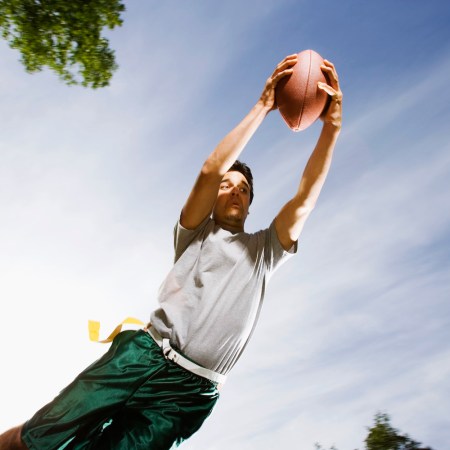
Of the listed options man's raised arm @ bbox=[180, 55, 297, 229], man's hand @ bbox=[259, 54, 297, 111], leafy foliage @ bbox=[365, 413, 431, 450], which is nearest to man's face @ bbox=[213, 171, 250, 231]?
man's raised arm @ bbox=[180, 55, 297, 229]

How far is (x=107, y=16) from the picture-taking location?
6.93 m

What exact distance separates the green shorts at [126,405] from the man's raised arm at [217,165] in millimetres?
746

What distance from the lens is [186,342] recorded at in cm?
264

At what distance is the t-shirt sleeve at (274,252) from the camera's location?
9.77 ft

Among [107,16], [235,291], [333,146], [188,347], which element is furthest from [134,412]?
[107,16]

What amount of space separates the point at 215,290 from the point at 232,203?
2.20ft

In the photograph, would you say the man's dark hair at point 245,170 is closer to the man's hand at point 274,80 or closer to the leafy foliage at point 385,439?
the man's hand at point 274,80

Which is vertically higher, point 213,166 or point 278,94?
point 278,94

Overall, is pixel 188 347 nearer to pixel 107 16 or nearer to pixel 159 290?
pixel 159 290

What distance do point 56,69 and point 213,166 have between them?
18.4 feet

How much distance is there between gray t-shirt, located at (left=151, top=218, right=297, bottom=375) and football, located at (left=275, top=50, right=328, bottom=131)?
30.0 inches

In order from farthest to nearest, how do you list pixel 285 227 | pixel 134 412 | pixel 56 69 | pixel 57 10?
pixel 56 69 < pixel 57 10 < pixel 285 227 < pixel 134 412

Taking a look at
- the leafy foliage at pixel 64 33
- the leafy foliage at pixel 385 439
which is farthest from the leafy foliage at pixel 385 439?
the leafy foliage at pixel 64 33

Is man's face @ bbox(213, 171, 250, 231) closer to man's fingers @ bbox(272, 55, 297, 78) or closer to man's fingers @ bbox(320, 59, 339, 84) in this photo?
man's fingers @ bbox(272, 55, 297, 78)
